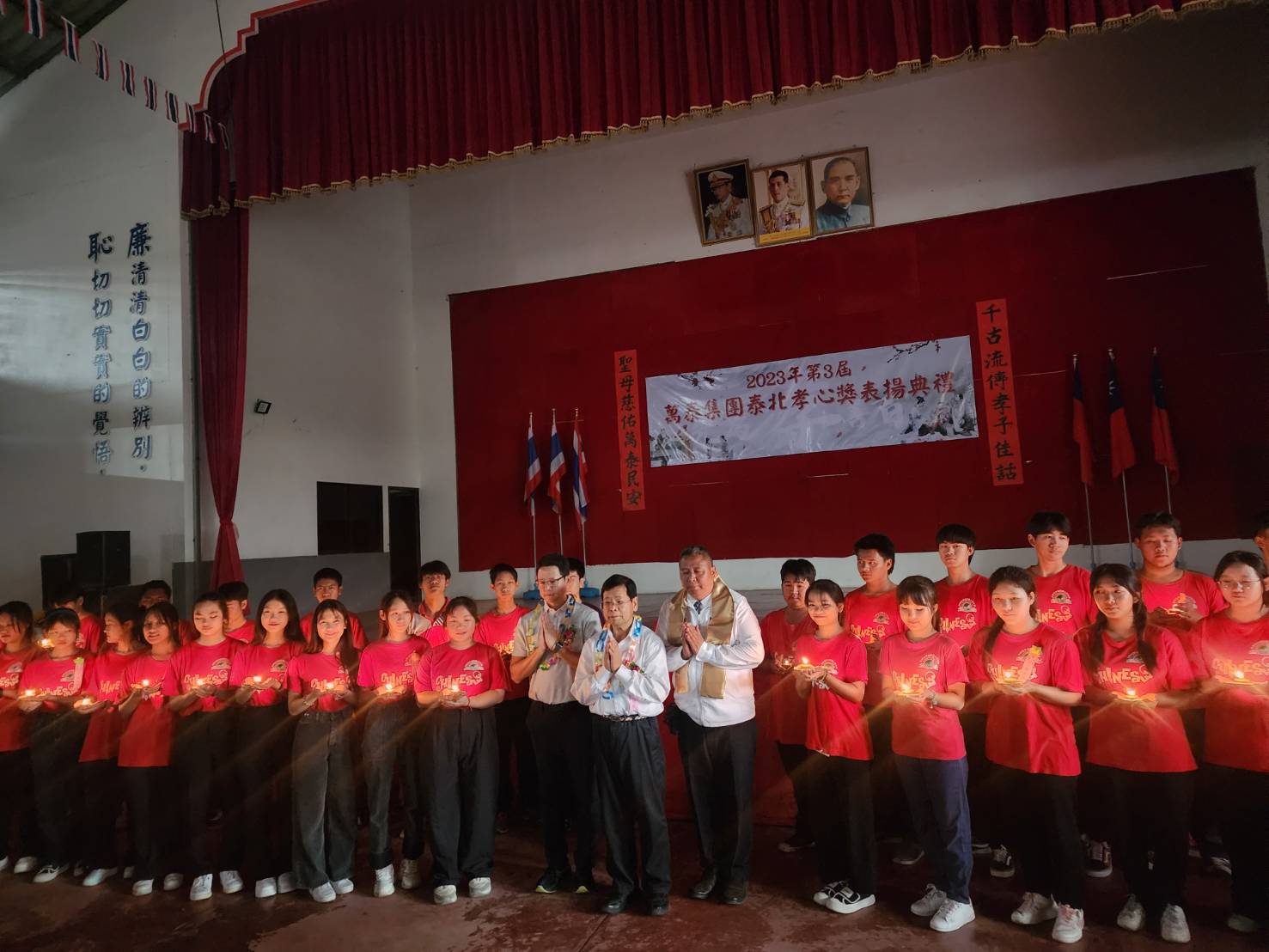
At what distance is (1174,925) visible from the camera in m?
2.29

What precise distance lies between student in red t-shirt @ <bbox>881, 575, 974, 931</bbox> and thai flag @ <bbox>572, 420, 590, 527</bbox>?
15.9 ft

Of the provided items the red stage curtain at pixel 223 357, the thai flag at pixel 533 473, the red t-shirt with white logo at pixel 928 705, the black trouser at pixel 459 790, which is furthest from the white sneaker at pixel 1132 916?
the thai flag at pixel 533 473

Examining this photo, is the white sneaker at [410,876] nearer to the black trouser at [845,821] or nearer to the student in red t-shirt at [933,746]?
the black trouser at [845,821]

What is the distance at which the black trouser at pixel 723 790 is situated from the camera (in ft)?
8.74

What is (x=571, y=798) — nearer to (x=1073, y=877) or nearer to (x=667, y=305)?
(x=1073, y=877)

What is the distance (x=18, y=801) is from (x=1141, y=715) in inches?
174

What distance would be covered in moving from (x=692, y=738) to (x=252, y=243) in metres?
5.30

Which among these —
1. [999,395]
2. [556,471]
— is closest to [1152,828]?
[999,395]

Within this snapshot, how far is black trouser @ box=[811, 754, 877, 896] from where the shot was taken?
103 inches

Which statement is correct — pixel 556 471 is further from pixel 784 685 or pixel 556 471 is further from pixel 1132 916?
pixel 1132 916

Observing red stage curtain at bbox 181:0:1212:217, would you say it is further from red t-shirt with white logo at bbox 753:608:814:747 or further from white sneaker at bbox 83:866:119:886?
white sneaker at bbox 83:866:119:886

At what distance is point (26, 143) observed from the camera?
232 inches

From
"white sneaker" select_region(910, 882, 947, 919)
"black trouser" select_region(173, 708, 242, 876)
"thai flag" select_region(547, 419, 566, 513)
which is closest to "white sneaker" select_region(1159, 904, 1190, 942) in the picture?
"white sneaker" select_region(910, 882, 947, 919)

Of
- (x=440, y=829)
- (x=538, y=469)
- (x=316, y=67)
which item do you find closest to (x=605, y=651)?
(x=440, y=829)
